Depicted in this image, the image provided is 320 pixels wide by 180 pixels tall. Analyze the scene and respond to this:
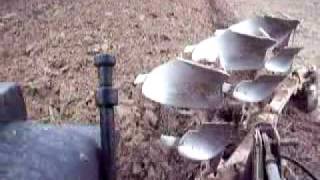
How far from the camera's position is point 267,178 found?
4.83ft

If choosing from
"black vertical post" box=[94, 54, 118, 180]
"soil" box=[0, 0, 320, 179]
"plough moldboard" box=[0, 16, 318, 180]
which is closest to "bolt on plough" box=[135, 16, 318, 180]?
"plough moldboard" box=[0, 16, 318, 180]

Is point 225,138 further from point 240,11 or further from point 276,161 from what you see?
point 240,11

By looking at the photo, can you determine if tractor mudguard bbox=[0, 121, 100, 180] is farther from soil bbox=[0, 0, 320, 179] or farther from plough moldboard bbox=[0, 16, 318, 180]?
soil bbox=[0, 0, 320, 179]

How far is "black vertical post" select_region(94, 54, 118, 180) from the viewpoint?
54.4 inches

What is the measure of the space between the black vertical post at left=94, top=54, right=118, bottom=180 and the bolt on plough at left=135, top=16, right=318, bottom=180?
36 cm

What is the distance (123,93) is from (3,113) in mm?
1814

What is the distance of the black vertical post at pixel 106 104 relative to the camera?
4.53ft

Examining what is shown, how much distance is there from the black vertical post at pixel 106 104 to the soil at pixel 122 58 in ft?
3.20

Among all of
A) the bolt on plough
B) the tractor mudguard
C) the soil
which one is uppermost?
the tractor mudguard

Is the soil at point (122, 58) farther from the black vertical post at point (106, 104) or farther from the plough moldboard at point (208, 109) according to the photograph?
the black vertical post at point (106, 104)

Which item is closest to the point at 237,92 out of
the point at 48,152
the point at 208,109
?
the point at 208,109

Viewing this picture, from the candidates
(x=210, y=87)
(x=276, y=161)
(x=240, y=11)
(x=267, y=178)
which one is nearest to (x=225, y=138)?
(x=210, y=87)

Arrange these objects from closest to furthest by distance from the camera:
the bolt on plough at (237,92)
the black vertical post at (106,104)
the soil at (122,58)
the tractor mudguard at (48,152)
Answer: the tractor mudguard at (48,152)
the black vertical post at (106,104)
the bolt on plough at (237,92)
the soil at (122,58)

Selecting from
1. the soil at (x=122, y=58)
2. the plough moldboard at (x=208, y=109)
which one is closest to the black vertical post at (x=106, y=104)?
the plough moldboard at (x=208, y=109)
